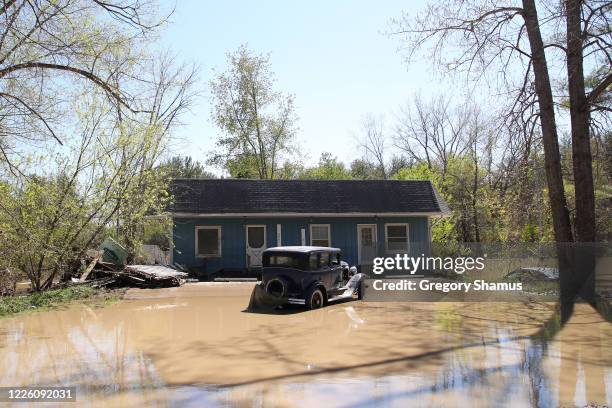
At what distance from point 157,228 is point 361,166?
3838cm

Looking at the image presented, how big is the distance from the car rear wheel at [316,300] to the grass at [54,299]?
6.25 meters

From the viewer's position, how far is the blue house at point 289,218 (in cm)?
2388

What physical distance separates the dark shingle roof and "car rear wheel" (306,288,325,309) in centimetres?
1042

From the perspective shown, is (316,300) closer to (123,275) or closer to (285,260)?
(285,260)

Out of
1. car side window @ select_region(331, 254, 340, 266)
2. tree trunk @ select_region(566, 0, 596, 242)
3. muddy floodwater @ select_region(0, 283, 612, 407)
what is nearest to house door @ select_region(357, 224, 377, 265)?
car side window @ select_region(331, 254, 340, 266)

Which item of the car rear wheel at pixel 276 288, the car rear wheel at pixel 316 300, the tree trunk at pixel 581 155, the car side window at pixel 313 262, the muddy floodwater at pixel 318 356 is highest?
the tree trunk at pixel 581 155

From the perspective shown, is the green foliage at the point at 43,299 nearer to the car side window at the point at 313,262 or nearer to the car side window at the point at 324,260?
the car side window at the point at 313,262

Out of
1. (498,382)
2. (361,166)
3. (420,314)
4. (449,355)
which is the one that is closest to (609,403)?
(498,382)

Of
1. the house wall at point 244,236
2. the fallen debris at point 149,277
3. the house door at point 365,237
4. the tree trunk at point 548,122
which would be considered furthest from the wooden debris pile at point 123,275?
the tree trunk at point 548,122

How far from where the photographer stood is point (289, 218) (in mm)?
24734

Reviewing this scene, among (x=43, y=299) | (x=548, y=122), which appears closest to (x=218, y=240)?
(x=43, y=299)

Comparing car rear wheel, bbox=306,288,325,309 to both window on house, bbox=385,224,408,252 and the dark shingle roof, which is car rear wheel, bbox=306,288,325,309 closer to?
the dark shingle roof

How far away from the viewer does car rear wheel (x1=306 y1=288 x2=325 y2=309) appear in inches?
538

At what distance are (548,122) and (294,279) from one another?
8.29 meters
